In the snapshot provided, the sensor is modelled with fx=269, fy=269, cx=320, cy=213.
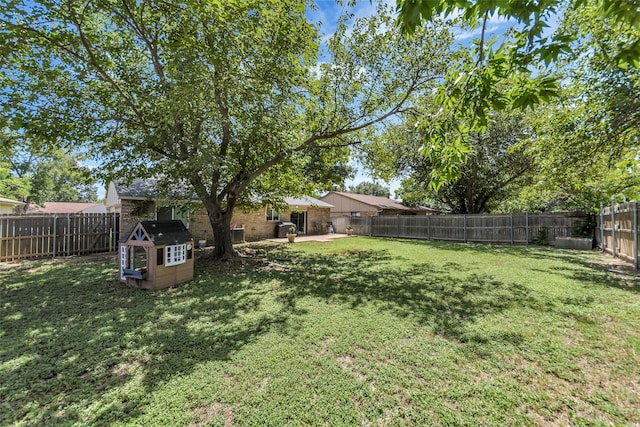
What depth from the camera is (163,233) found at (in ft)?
20.2

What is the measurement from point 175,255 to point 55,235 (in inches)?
290

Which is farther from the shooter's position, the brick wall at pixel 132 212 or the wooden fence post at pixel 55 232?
the brick wall at pixel 132 212

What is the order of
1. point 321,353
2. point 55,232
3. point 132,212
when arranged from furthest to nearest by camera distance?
point 132,212 < point 55,232 < point 321,353

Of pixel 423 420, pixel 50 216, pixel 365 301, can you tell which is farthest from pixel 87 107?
pixel 423 420

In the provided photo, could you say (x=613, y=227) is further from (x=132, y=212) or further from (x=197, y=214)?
(x=132, y=212)

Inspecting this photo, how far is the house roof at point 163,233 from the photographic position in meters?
5.89

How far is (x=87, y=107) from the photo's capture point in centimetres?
724

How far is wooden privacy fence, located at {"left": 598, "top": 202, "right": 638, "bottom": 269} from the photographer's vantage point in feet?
25.1

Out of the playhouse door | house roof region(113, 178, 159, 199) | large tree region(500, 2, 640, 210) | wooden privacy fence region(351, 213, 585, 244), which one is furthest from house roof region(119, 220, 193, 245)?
wooden privacy fence region(351, 213, 585, 244)

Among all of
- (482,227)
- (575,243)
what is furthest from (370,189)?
(575,243)

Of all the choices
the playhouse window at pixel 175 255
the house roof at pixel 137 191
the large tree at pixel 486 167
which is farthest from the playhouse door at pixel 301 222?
the playhouse window at pixel 175 255

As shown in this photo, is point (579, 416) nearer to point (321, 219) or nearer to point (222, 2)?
point (222, 2)

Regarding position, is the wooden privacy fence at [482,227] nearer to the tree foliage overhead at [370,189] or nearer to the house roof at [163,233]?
the house roof at [163,233]

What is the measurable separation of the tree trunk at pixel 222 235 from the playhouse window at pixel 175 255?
247 cm
